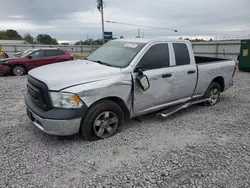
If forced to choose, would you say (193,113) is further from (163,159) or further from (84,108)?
(84,108)

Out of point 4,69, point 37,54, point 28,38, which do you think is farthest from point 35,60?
point 28,38

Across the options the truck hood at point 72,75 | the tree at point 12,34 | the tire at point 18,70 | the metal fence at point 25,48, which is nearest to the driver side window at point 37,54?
the tire at point 18,70

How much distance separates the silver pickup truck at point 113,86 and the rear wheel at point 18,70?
7.96m

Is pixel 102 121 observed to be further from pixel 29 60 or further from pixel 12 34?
pixel 12 34

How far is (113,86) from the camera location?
3408 mm

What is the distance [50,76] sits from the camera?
3252 millimetres

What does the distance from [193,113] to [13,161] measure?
3919mm

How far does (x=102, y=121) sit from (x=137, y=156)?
0.85 m

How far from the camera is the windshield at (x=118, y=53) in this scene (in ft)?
12.7

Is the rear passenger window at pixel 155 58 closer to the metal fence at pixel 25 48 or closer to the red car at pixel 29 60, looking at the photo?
the red car at pixel 29 60

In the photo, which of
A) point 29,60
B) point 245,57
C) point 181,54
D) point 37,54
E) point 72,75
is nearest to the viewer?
point 72,75

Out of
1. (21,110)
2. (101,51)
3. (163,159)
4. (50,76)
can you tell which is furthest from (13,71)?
(163,159)

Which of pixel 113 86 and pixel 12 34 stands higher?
pixel 12 34

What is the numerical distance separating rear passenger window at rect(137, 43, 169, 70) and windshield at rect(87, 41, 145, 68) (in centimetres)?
20
